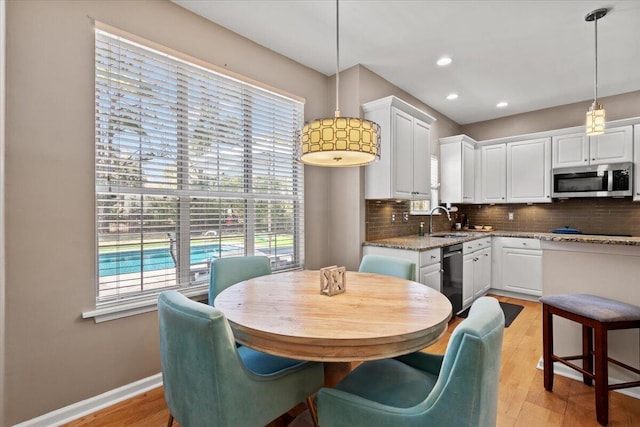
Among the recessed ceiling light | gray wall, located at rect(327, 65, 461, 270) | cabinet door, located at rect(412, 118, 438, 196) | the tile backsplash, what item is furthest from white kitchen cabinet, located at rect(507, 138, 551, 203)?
gray wall, located at rect(327, 65, 461, 270)

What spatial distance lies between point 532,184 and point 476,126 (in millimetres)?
1441

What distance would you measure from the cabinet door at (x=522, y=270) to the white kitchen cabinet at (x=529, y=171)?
2.84 ft

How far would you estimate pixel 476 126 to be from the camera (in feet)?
17.3

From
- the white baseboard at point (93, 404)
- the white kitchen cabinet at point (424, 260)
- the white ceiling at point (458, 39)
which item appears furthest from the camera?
the white kitchen cabinet at point (424, 260)

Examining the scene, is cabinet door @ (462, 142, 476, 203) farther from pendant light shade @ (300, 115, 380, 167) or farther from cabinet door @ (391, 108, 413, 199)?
pendant light shade @ (300, 115, 380, 167)

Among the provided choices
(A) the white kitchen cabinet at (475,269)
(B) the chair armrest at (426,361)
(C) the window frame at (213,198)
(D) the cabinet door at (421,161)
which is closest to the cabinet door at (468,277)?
(A) the white kitchen cabinet at (475,269)

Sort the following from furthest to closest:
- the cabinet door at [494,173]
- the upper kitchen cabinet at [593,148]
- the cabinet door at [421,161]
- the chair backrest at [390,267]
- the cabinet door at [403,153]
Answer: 1. the cabinet door at [494,173]
2. the upper kitchen cabinet at [593,148]
3. the cabinet door at [421,161]
4. the cabinet door at [403,153]
5. the chair backrest at [390,267]

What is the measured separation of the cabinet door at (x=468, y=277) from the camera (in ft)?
Answer: 11.8

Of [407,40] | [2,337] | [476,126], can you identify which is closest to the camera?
[2,337]

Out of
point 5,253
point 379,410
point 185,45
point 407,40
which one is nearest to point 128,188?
point 5,253

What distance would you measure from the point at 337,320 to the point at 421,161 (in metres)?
2.80

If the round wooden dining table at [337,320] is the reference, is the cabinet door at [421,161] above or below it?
above

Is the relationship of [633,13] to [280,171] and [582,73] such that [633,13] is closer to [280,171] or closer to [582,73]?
[582,73]

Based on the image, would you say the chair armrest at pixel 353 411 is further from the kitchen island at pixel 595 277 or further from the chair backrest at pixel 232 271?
the kitchen island at pixel 595 277
